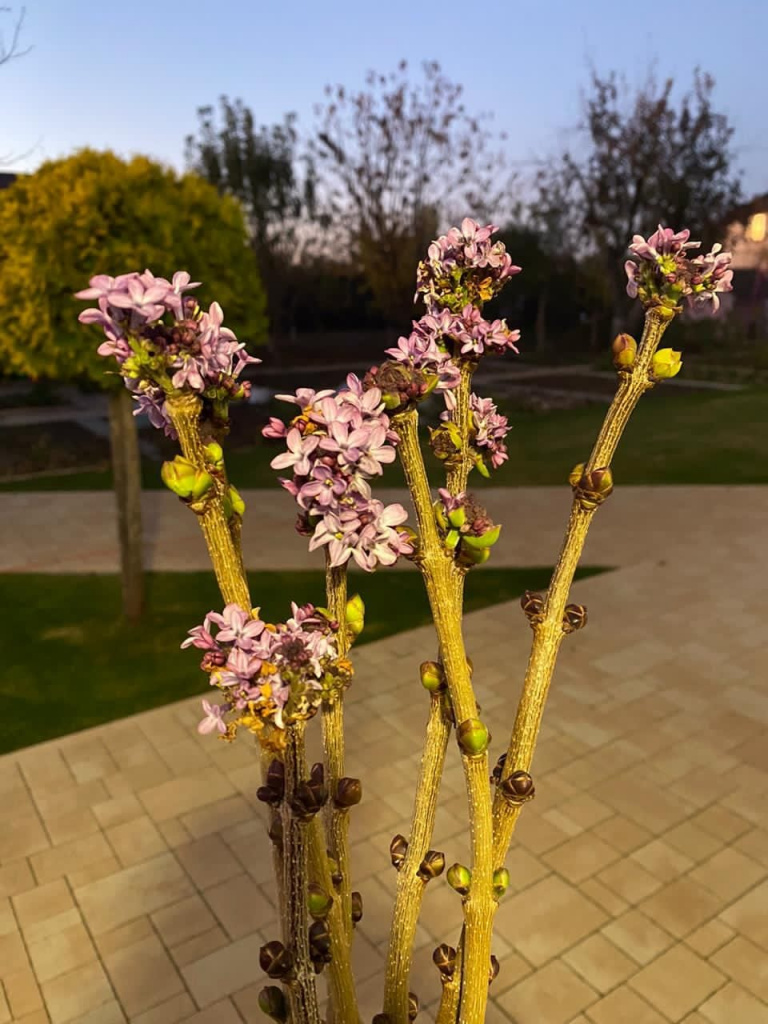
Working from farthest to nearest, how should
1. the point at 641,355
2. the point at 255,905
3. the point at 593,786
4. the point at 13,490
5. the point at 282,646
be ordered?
the point at 13,490 → the point at 593,786 → the point at 255,905 → the point at 641,355 → the point at 282,646

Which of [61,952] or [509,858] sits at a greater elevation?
[509,858]

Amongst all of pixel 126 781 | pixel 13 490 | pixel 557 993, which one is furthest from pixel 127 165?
pixel 13 490

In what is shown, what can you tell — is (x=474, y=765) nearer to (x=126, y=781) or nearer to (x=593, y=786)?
(x=593, y=786)

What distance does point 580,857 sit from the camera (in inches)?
166

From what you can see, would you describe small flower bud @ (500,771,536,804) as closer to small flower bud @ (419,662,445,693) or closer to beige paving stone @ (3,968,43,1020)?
small flower bud @ (419,662,445,693)

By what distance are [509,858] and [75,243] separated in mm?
4897

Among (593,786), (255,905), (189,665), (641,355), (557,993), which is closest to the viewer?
(641,355)

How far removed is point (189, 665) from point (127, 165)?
394 cm

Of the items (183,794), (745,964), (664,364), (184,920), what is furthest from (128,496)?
(664,364)

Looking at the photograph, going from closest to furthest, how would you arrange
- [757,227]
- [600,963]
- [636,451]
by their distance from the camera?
[600,963], [636,451], [757,227]

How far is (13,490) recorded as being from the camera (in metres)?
11.9

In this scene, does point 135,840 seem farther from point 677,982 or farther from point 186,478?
point 186,478

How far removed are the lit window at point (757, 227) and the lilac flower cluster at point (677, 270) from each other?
145ft

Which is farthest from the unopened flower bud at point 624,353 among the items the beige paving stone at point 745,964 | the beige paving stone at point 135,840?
the beige paving stone at point 135,840
